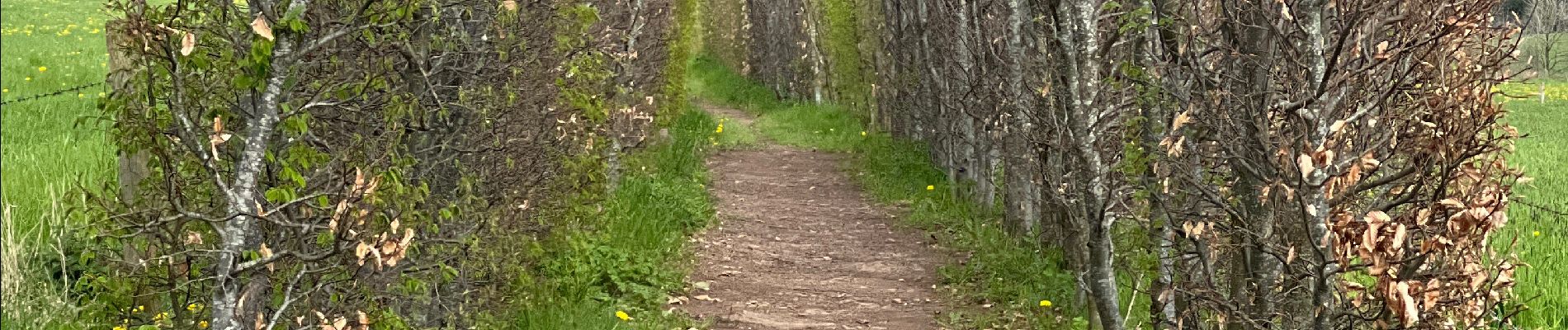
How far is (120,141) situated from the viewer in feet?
9.03

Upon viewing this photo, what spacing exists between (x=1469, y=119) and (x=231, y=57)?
17.2 ft

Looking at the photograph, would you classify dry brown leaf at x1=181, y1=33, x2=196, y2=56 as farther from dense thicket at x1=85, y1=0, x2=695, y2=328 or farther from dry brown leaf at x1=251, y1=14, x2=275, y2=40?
dry brown leaf at x1=251, y1=14, x2=275, y2=40

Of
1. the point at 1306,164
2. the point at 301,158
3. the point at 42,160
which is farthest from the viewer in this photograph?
the point at 42,160

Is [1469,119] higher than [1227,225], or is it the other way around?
[1469,119]

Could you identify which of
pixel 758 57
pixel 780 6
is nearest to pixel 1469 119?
pixel 780 6

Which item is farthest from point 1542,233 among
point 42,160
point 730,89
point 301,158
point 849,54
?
point 730,89

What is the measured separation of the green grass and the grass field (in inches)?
219

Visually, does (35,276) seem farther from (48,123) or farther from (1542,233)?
(1542,233)

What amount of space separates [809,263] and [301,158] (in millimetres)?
7041

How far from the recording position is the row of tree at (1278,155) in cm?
352

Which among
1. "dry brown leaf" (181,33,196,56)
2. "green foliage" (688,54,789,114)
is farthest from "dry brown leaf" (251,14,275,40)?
"green foliage" (688,54,789,114)

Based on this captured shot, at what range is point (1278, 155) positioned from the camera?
377 centimetres

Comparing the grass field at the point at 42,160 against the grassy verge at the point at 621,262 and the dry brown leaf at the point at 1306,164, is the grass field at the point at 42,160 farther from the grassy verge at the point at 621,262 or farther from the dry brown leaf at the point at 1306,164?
the dry brown leaf at the point at 1306,164

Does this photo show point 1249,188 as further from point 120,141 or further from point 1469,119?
point 120,141
